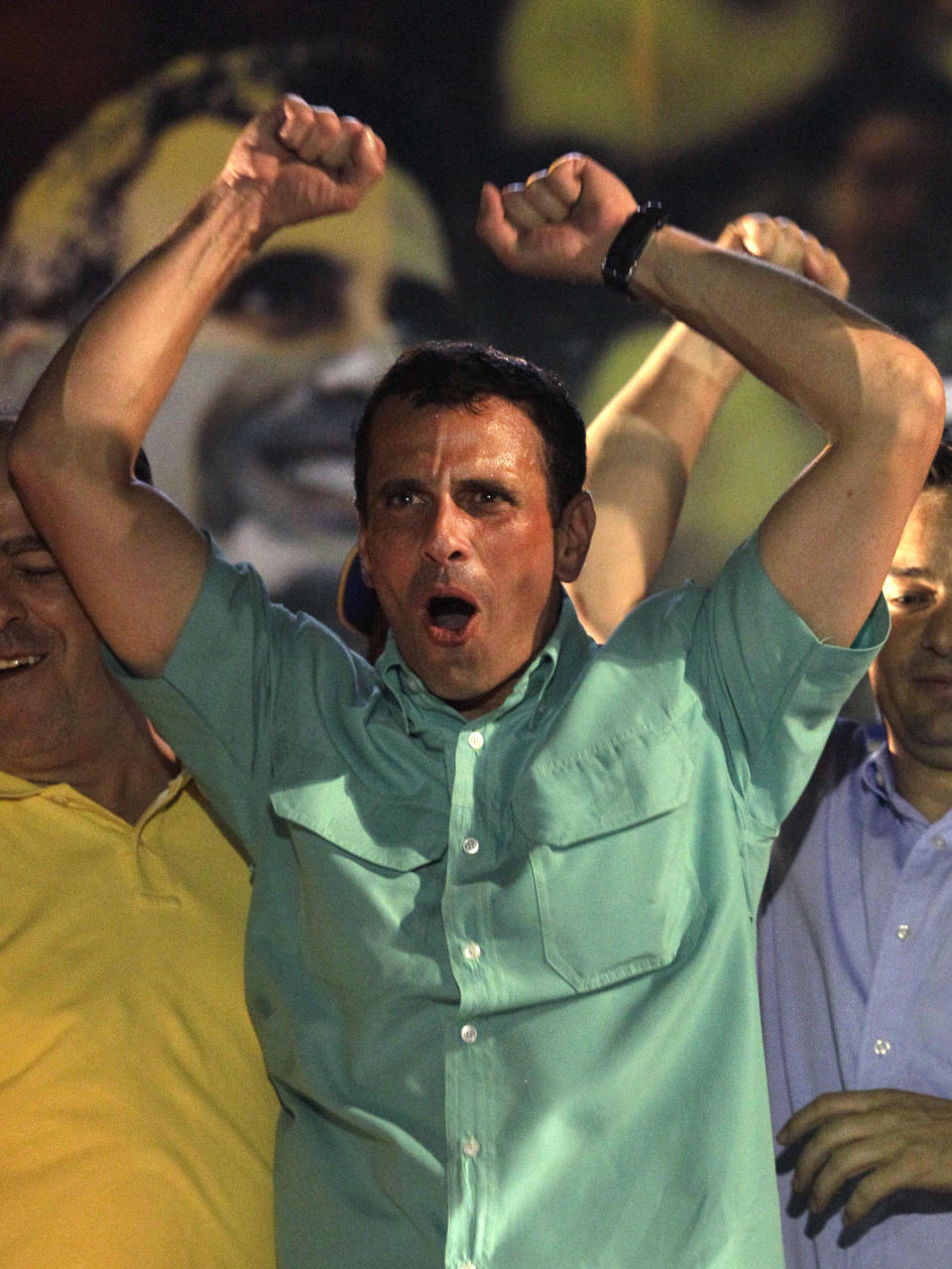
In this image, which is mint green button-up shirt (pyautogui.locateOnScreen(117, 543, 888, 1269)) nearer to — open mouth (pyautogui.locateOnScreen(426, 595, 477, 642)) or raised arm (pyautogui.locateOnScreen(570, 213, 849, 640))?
open mouth (pyautogui.locateOnScreen(426, 595, 477, 642))

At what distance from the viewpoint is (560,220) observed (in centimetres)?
174

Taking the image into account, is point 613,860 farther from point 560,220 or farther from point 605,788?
point 560,220

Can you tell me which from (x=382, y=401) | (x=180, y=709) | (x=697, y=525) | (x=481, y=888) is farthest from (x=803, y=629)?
(x=697, y=525)

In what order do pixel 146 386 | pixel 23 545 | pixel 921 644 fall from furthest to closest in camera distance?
pixel 921 644 < pixel 23 545 < pixel 146 386

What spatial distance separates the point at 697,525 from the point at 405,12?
112 cm

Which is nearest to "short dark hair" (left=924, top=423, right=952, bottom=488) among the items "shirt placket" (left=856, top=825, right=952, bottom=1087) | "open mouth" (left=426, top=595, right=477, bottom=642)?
"shirt placket" (left=856, top=825, right=952, bottom=1087)

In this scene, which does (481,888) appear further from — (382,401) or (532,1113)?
(382,401)

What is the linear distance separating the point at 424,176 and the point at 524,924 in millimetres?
1787

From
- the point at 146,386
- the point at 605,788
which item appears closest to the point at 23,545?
the point at 146,386

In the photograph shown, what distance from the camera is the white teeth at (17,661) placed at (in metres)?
1.86

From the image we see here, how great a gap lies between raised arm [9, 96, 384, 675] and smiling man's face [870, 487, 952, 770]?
88 centimetres

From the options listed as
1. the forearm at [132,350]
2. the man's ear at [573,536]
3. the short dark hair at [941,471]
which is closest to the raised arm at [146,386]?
the forearm at [132,350]

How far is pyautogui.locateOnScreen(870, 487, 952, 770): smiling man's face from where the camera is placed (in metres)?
1.99

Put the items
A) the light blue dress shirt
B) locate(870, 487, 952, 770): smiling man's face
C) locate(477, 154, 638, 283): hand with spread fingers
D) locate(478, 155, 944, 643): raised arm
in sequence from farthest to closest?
locate(870, 487, 952, 770): smiling man's face < the light blue dress shirt < locate(477, 154, 638, 283): hand with spread fingers < locate(478, 155, 944, 643): raised arm
